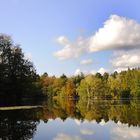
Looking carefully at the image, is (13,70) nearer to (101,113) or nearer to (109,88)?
(101,113)

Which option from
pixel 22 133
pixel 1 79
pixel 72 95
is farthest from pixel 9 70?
pixel 72 95

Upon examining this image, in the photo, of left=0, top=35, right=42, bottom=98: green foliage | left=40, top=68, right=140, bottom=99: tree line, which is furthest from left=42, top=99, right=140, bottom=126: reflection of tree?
left=40, top=68, right=140, bottom=99: tree line

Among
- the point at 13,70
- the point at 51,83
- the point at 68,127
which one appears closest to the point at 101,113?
the point at 68,127

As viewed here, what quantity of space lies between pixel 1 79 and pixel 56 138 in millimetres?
56121

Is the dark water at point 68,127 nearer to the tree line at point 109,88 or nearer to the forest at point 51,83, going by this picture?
the forest at point 51,83

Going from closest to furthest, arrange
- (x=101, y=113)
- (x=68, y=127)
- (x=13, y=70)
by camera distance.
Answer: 1. (x=68, y=127)
2. (x=101, y=113)
3. (x=13, y=70)

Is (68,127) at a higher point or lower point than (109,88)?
lower

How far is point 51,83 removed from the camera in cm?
17438

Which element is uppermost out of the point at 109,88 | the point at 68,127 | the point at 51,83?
the point at 51,83

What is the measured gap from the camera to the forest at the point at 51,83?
273ft

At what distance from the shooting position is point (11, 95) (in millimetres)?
81688

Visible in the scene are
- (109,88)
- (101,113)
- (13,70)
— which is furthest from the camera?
(109,88)

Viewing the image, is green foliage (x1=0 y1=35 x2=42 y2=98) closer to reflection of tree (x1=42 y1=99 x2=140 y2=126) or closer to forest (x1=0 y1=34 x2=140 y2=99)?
forest (x1=0 y1=34 x2=140 y2=99)

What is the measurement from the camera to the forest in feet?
273
